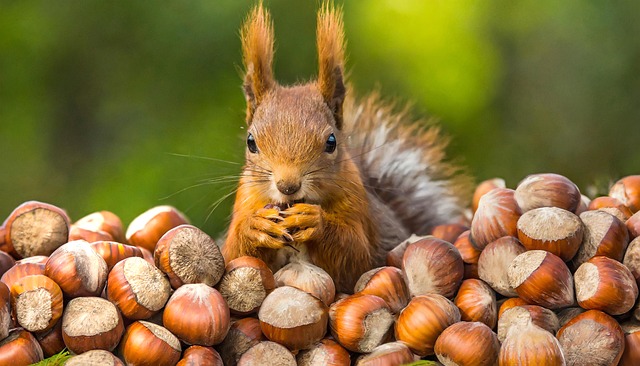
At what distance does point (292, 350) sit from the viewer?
859mm

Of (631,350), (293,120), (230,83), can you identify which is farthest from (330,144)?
(230,83)

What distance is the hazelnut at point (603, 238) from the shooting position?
90 cm

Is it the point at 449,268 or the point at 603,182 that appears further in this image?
the point at 603,182

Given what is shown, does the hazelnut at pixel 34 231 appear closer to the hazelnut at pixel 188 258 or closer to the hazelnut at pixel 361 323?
the hazelnut at pixel 188 258

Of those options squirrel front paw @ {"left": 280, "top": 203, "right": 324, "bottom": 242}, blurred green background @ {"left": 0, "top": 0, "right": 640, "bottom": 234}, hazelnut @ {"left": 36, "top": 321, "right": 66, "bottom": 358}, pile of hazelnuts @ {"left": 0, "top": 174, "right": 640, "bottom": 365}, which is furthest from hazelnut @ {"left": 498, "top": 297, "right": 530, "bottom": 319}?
blurred green background @ {"left": 0, "top": 0, "right": 640, "bottom": 234}

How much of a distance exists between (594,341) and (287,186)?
349 millimetres

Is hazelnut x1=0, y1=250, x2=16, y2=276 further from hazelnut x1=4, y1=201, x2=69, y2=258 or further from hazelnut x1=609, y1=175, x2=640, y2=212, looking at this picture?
hazelnut x1=609, y1=175, x2=640, y2=212

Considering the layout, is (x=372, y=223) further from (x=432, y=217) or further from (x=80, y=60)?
(x=80, y=60)

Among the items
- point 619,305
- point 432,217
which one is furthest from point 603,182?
point 619,305

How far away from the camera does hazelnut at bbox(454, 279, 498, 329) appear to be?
0.89 metres

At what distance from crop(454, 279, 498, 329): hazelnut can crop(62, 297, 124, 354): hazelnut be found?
338 millimetres

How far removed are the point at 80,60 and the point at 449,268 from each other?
3.90 ft

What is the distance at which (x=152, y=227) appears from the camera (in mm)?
1110

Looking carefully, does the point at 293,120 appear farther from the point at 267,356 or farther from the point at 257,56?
the point at 267,356
